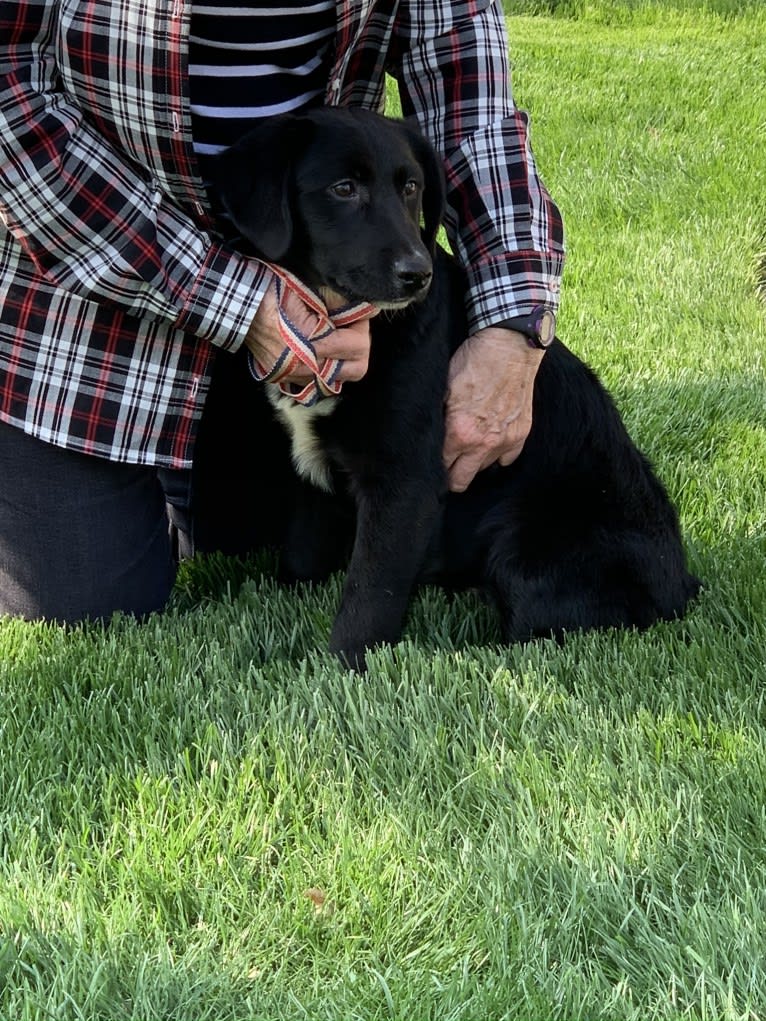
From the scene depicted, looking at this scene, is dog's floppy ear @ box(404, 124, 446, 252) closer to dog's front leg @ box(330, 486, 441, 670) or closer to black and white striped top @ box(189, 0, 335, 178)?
black and white striped top @ box(189, 0, 335, 178)

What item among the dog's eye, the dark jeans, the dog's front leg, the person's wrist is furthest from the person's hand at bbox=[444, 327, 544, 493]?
the dark jeans

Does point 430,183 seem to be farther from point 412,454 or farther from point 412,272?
point 412,454

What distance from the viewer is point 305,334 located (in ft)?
7.50

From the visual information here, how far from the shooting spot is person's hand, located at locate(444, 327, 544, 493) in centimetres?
242

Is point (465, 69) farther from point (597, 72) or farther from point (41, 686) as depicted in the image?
point (597, 72)

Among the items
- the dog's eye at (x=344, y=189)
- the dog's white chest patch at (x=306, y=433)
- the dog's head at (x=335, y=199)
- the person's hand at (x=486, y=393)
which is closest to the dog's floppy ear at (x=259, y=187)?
the dog's head at (x=335, y=199)

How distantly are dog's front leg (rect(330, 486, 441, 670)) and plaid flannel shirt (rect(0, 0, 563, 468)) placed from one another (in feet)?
1.34

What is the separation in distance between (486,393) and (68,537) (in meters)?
0.97

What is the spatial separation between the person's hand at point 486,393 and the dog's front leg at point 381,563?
0.44 feet

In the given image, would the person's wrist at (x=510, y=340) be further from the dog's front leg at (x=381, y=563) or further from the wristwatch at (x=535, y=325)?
the dog's front leg at (x=381, y=563)

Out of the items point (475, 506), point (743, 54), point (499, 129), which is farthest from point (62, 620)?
point (743, 54)

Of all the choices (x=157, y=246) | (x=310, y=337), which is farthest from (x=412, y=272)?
(x=157, y=246)

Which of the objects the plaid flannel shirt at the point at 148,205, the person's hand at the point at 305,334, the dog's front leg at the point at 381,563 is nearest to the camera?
the plaid flannel shirt at the point at 148,205

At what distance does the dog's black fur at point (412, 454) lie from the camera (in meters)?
2.28
